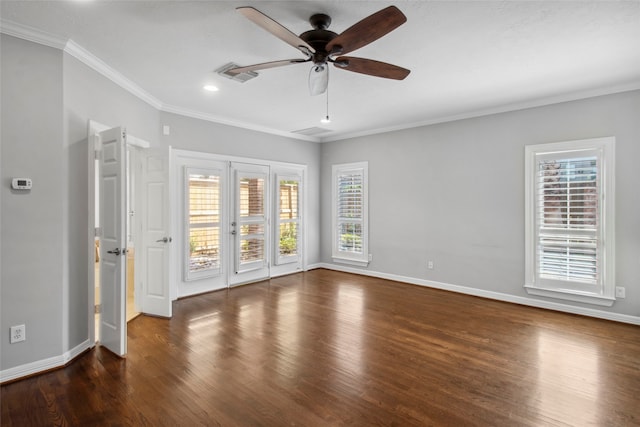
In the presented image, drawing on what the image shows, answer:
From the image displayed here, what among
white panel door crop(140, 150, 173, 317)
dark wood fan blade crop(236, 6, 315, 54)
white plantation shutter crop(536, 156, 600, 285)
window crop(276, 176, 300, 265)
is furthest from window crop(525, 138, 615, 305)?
white panel door crop(140, 150, 173, 317)

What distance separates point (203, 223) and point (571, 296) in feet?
17.1

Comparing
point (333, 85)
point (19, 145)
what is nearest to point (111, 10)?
point (19, 145)

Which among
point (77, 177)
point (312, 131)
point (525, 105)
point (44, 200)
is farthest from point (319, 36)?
point (312, 131)

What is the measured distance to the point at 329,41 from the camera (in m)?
2.40

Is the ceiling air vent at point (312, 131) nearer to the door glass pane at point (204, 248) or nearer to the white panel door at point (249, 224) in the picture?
the white panel door at point (249, 224)

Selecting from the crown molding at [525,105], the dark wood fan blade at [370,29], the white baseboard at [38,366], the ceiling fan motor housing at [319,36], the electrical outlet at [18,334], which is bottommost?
the white baseboard at [38,366]

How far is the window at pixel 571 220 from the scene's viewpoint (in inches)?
154

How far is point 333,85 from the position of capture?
12.7 ft

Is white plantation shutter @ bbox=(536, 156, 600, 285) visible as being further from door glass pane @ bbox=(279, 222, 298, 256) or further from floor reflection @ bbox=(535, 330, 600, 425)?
door glass pane @ bbox=(279, 222, 298, 256)

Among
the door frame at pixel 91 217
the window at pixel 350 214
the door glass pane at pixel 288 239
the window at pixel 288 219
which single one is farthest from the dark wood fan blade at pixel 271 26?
the door glass pane at pixel 288 239

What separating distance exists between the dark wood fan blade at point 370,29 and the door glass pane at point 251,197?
366 cm

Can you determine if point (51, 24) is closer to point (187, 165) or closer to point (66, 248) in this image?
point (66, 248)

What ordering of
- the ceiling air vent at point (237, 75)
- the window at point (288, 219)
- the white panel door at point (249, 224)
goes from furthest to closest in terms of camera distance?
1. the window at point (288, 219)
2. the white panel door at point (249, 224)
3. the ceiling air vent at point (237, 75)

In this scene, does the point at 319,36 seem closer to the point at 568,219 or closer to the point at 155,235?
the point at 155,235
